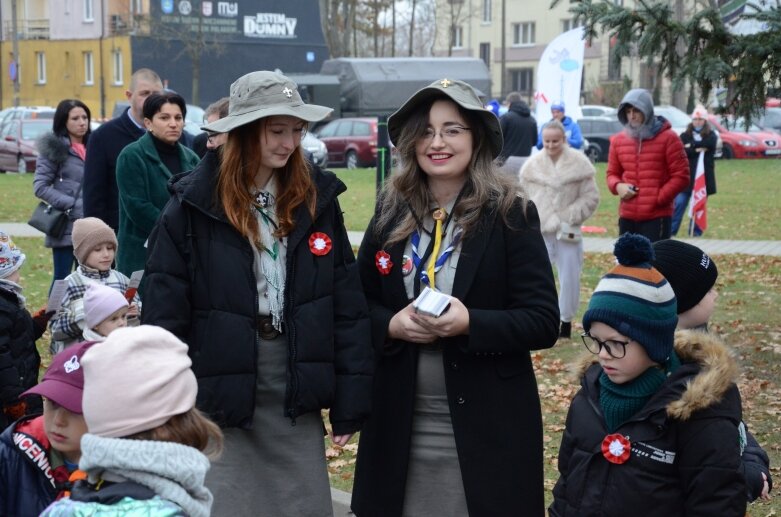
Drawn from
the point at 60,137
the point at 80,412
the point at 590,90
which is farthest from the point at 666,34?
the point at 590,90

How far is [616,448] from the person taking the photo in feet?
10.7

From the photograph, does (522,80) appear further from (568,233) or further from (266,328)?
(266,328)

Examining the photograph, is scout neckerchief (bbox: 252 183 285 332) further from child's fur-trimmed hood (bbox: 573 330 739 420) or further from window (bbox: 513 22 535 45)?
window (bbox: 513 22 535 45)

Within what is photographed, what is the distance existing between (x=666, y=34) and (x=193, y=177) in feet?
17.4

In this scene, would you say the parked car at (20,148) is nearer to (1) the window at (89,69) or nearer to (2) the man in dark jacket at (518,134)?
(2) the man in dark jacket at (518,134)

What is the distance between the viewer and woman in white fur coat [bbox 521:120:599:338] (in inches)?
368

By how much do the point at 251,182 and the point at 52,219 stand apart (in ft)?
16.3

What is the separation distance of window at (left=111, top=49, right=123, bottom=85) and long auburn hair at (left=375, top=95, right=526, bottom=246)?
5332 centimetres

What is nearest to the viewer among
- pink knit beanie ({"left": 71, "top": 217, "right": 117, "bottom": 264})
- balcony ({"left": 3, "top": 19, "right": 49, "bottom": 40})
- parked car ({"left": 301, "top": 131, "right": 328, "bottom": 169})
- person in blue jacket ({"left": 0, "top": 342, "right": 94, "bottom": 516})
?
person in blue jacket ({"left": 0, "top": 342, "right": 94, "bottom": 516})

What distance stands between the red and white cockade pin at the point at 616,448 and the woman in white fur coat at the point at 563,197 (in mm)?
6103

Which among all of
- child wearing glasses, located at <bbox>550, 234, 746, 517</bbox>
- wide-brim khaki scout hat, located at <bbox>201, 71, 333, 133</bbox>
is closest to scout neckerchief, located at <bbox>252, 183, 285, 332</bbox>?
wide-brim khaki scout hat, located at <bbox>201, 71, 333, 133</bbox>

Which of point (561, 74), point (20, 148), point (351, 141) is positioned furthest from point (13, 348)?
point (351, 141)

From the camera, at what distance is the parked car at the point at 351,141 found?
34.1 meters

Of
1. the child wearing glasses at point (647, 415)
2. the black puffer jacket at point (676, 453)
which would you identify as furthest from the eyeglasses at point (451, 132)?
the black puffer jacket at point (676, 453)
